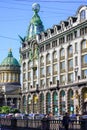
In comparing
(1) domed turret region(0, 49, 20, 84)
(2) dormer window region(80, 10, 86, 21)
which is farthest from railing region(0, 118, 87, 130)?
(1) domed turret region(0, 49, 20, 84)

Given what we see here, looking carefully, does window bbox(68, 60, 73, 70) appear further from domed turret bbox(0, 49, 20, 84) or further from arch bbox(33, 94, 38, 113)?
domed turret bbox(0, 49, 20, 84)

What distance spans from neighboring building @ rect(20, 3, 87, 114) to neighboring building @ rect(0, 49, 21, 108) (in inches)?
1946

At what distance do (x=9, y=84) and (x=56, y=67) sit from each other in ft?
256

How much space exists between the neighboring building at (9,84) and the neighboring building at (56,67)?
4944 centimetres

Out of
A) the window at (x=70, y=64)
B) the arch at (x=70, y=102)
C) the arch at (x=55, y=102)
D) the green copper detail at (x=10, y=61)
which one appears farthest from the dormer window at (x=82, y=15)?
the green copper detail at (x=10, y=61)

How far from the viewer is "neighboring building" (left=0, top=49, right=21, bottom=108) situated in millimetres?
179750

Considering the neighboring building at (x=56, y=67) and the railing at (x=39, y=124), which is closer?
the railing at (x=39, y=124)

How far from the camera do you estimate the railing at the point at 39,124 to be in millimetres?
36781

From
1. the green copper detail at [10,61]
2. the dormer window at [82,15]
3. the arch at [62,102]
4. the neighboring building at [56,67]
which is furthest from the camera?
the green copper detail at [10,61]

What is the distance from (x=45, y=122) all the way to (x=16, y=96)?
139377 mm

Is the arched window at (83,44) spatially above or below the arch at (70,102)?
above

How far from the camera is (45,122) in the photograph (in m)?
41.2

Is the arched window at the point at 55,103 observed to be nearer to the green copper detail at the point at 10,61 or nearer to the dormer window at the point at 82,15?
the dormer window at the point at 82,15

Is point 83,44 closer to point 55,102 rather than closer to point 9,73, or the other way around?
point 55,102
